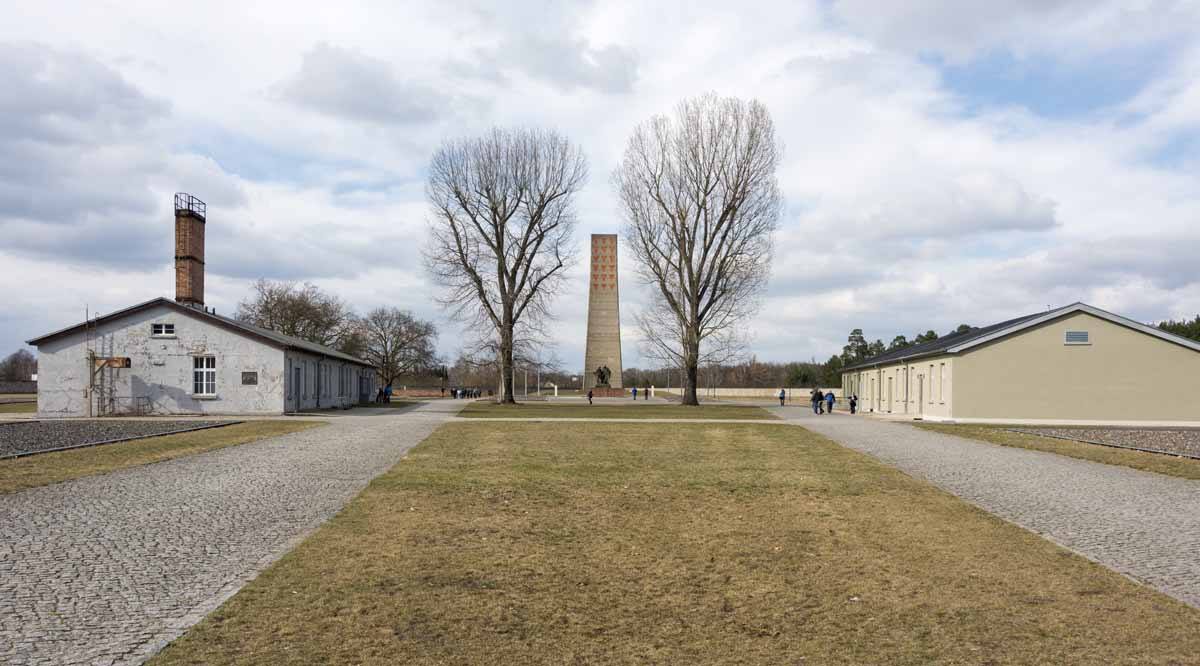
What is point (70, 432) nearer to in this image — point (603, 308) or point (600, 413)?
point (600, 413)

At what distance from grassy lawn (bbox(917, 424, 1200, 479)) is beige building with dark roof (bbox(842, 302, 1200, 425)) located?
548 centimetres

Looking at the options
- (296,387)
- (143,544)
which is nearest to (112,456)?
(143,544)

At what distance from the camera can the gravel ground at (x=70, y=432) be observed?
1911 centimetres

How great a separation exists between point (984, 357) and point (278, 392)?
26.0m

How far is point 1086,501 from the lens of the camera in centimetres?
1173

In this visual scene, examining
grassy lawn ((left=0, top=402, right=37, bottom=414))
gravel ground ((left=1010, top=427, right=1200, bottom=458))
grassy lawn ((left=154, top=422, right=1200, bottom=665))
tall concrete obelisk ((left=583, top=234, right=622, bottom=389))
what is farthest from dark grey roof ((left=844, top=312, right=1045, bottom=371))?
grassy lawn ((left=0, top=402, right=37, bottom=414))

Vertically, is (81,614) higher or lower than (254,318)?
lower

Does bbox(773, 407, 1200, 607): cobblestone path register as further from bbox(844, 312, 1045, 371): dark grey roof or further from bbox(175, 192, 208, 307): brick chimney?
bbox(175, 192, 208, 307): brick chimney

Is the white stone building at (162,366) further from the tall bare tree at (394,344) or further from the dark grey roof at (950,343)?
the tall bare tree at (394,344)

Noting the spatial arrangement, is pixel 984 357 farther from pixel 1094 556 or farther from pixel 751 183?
pixel 1094 556

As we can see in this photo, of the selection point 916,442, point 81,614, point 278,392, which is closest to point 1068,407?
point 916,442

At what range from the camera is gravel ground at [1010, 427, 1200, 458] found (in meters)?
19.9

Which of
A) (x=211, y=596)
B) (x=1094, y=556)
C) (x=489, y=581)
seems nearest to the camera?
(x=211, y=596)

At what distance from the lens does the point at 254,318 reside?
64250 millimetres
